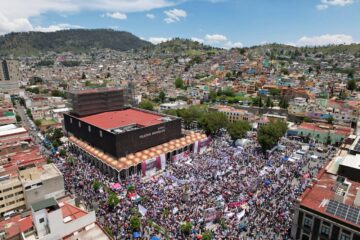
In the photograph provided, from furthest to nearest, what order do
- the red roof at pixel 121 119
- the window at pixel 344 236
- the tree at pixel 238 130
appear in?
the tree at pixel 238 130, the red roof at pixel 121 119, the window at pixel 344 236

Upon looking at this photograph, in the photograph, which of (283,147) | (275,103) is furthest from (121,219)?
(275,103)

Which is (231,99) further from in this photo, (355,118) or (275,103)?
(355,118)

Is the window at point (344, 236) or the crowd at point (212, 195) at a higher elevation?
the window at point (344, 236)

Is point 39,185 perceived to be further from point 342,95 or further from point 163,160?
point 342,95

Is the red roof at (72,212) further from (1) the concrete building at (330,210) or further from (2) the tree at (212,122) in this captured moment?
(2) the tree at (212,122)

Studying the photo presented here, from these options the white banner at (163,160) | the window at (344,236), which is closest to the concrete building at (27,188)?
the white banner at (163,160)

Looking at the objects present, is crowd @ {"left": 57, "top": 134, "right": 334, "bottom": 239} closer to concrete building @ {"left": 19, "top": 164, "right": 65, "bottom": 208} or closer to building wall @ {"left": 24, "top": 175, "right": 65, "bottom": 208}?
building wall @ {"left": 24, "top": 175, "right": 65, "bottom": 208}

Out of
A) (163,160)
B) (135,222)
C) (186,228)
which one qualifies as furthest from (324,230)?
(163,160)
